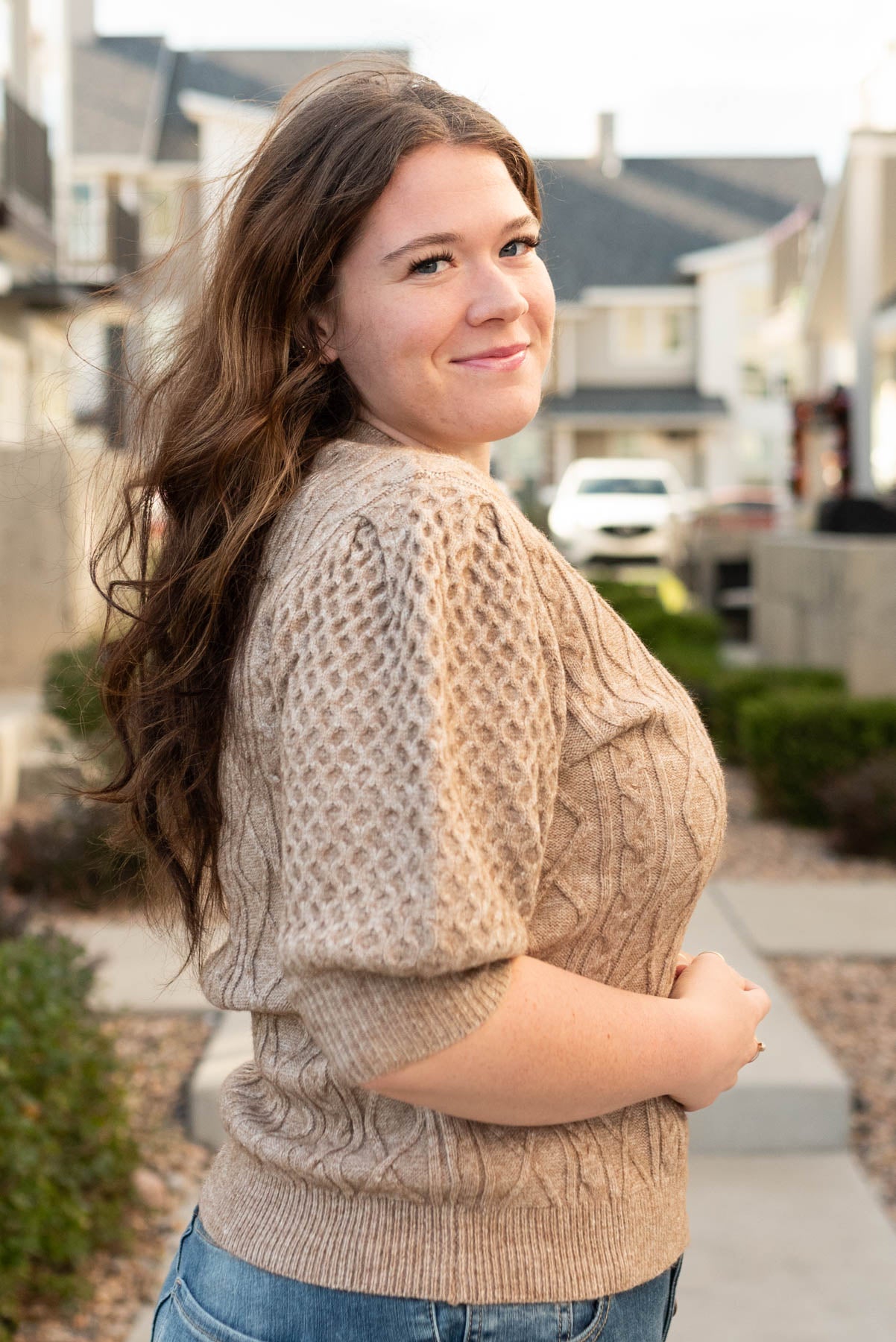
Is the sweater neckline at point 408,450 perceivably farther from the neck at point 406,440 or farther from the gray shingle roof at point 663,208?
the gray shingle roof at point 663,208

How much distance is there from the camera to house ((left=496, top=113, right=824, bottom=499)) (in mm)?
34875

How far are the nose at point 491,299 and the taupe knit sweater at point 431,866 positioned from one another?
5.8 inches

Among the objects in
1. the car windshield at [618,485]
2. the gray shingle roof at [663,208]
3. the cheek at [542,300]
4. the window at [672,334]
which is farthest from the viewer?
the gray shingle roof at [663,208]

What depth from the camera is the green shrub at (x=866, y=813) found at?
6965 mm

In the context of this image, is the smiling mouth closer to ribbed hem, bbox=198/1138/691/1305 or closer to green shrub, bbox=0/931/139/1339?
ribbed hem, bbox=198/1138/691/1305

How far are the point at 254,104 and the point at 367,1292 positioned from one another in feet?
4.27

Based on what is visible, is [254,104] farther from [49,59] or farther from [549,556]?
[49,59]

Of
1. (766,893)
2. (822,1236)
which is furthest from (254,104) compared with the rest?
(766,893)

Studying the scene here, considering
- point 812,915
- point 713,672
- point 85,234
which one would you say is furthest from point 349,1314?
point 85,234

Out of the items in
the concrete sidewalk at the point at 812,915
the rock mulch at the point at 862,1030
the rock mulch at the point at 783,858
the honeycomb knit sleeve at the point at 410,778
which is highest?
the honeycomb knit sleeve at the point at 410,778

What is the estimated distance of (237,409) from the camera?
138 centimetres

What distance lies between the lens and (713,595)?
1652 centimetres

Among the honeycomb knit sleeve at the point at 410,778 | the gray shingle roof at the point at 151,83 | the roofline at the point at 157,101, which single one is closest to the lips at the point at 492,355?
the honeycomb knit sleeve at the point at 410,778

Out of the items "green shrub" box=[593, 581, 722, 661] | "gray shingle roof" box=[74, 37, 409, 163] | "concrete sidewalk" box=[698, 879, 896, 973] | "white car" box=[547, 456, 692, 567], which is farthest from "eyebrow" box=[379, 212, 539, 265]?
"gray shingle roof" box=[74, 37, 409, 163]
